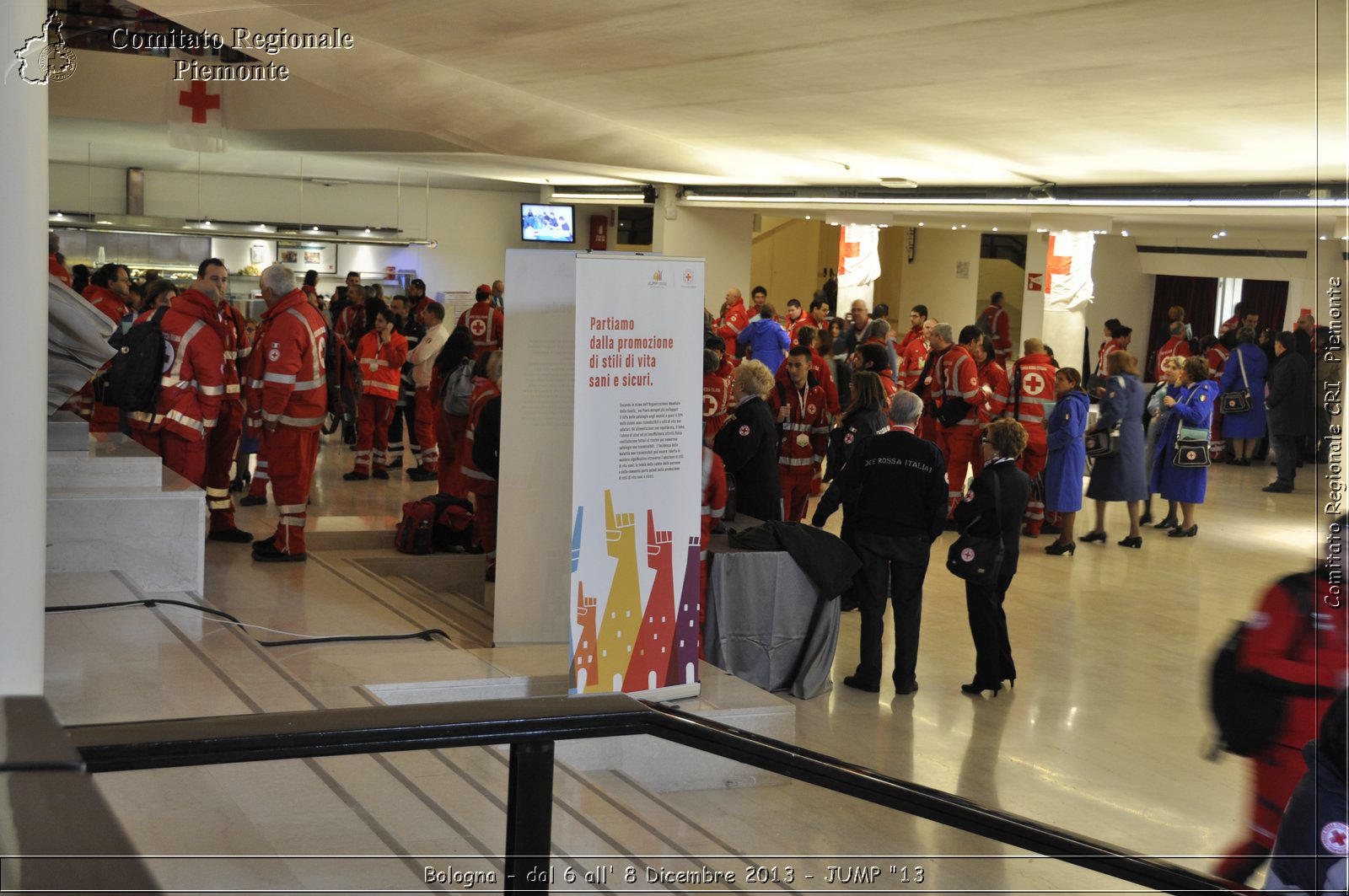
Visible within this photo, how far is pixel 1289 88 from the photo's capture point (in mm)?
6461

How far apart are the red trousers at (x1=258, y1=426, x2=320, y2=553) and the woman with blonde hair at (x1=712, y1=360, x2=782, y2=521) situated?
8.02ft

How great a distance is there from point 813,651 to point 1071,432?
4629mm

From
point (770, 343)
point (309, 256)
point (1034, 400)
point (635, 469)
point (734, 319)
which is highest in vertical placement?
point (309, 256)

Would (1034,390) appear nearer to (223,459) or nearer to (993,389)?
(993,389)

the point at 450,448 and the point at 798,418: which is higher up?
the point at 798,418

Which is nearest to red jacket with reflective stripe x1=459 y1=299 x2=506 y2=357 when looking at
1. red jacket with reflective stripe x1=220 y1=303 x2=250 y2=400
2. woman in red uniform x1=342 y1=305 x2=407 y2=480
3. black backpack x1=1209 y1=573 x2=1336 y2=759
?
woman in red uniform x1=342 y1=305 x2=407 y2=480

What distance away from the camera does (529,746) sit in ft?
5.74

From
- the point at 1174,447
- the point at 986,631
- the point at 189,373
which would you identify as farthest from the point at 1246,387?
the point at 189,373

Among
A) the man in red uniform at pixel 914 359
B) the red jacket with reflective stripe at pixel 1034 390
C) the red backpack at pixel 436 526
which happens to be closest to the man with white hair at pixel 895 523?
the red backpack at pixel 436 526

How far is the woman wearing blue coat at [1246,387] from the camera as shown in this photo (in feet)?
48.2

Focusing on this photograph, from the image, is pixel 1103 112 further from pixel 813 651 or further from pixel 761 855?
pixel 761 855

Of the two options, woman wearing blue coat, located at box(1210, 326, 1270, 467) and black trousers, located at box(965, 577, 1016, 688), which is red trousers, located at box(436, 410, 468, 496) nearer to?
black trousers, located at box(965, 577, 1016, 688)

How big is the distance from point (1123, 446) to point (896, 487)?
15.5 ft

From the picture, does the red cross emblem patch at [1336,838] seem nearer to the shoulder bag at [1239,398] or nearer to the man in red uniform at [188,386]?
the man in red uniform at [188,386]
